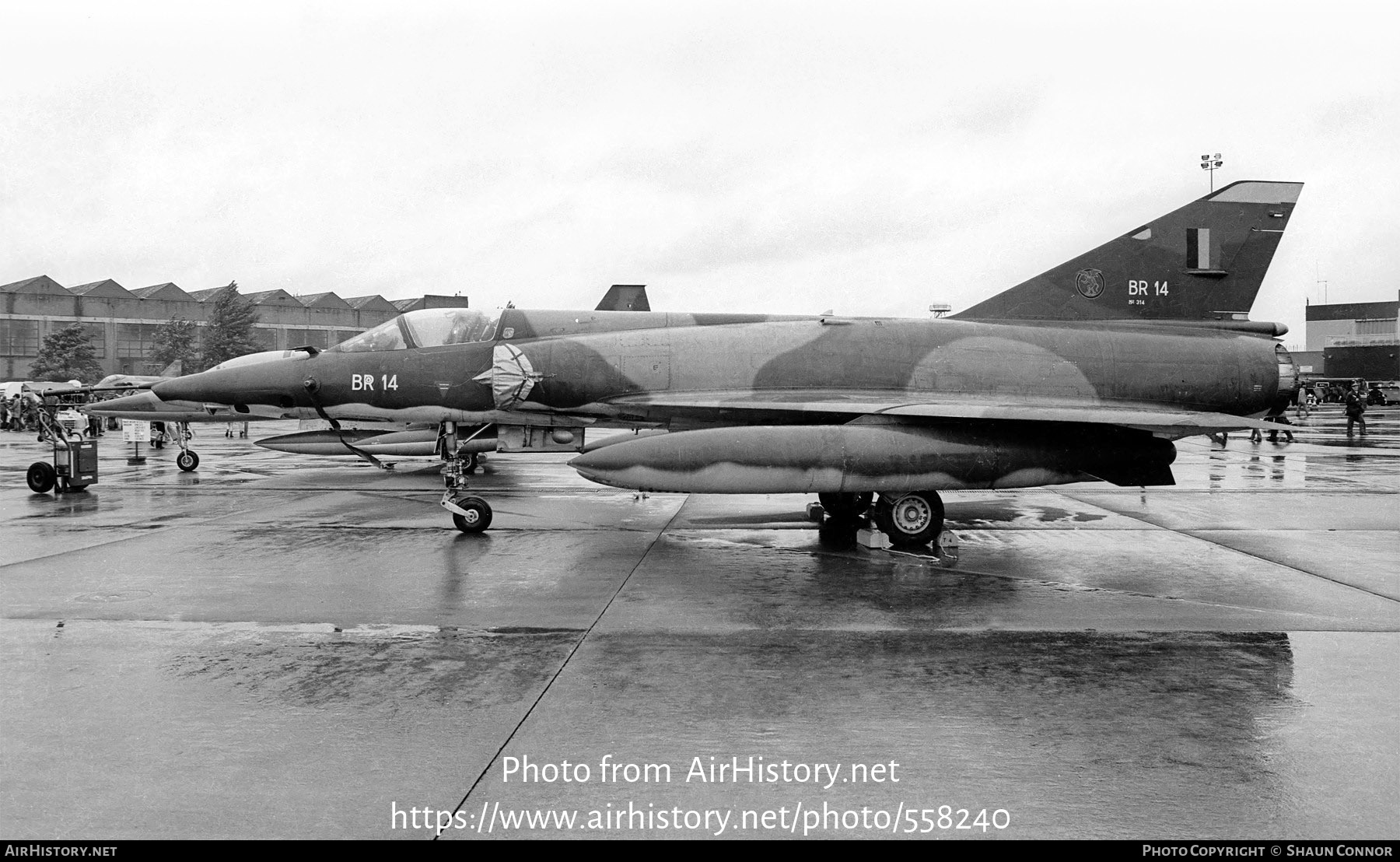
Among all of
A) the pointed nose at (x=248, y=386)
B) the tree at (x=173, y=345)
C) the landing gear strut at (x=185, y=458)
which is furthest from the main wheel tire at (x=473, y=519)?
the tree at (x=173, y=345)

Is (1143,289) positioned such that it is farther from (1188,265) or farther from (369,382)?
(369,382)

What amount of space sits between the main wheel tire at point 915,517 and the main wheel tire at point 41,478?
42.5 feet

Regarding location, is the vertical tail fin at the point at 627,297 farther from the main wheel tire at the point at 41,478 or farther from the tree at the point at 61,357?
the tree at the point at 61,357

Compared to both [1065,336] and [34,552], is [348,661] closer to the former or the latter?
[34,552]

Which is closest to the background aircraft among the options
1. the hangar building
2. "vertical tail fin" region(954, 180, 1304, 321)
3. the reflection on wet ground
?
the reflection on wet ground

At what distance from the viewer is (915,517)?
10.4 metres

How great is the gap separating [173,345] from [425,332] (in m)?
65.4

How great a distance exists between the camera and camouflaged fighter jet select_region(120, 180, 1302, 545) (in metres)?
10.4

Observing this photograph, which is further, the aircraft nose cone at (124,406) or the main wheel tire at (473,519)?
the aircraft nose cone at (124,406)

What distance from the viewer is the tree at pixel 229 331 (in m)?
63.7

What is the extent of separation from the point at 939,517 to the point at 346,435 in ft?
39.7

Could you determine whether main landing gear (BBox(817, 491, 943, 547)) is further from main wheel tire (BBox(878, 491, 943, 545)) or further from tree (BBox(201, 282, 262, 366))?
tree (BBox(201, 282, 262, 366))

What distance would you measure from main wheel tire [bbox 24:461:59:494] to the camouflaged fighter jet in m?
4.99

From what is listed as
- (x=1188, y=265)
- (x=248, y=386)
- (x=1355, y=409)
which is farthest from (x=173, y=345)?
(x=1188, y=265)
